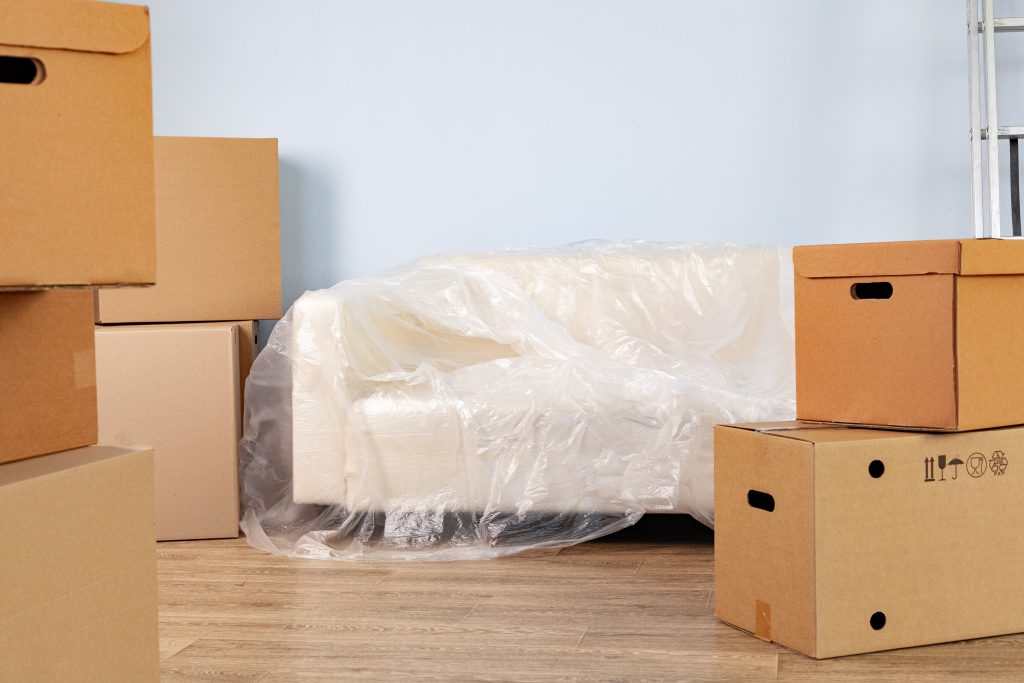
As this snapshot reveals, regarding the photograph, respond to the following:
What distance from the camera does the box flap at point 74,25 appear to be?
2.32 feet

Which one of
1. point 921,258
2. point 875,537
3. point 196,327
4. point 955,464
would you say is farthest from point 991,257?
point 196,327

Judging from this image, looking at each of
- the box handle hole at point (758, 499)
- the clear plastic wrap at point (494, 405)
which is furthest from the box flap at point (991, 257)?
the clear plastic wrap at point (494, 405)

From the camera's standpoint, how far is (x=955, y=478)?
136cm

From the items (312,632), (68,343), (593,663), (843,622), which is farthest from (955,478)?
(68,343)

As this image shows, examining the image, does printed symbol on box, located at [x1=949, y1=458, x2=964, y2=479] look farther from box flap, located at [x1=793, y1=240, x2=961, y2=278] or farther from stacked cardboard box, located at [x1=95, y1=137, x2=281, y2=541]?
stacked cardboard box, located at [x1=95, y1=137, x2=281, y2=541]

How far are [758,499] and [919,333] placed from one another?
313 mm

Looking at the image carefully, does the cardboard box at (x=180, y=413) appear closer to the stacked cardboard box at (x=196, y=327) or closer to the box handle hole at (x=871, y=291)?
the stacked cardboard box at (x=196, y=327)

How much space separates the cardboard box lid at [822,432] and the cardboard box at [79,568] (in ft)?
2.71

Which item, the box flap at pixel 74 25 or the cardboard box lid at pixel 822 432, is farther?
the cardboard box lid at pixel 822 432

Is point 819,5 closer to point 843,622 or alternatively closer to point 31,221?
point 843,622

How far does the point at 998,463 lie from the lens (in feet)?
4.52

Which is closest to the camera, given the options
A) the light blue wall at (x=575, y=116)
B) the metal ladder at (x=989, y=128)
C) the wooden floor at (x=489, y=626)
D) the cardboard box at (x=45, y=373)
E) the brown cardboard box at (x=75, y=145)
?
the brown cardboard box at (x=75, y=145)

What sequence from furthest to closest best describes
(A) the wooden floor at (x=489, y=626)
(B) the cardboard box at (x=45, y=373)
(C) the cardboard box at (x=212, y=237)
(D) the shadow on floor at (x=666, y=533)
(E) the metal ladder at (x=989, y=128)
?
(C) the cardboard box at (x=212, y=237) < (E) the metal ladder at (x=989, y=128) < (D) the shadow on floor at (x=666, y=533) < (A) the wooden floor at (x=489, y=626) < (B) the cardboard box at (x=45, y=373)

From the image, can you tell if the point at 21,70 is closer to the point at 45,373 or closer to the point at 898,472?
the point at 45,373
